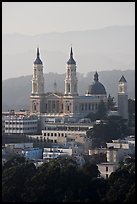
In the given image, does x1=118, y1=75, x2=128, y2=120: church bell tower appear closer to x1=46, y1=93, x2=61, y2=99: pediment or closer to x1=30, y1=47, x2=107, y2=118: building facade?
x1=30, y1=47, x2=107, y2=118: building facade

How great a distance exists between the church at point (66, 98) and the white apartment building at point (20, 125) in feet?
6.64

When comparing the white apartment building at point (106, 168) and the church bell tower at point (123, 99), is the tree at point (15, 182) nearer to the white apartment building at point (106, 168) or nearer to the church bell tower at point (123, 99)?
the white apartment building at point (106, 168)

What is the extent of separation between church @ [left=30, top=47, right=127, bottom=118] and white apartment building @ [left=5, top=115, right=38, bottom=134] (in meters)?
2.03

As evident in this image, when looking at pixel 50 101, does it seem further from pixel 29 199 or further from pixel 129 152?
pixel 29 199

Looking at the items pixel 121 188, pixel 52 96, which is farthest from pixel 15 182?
pixel 52 96

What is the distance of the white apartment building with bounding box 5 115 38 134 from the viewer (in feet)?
70.4

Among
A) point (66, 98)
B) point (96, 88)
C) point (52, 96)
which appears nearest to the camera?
point (66, 98)

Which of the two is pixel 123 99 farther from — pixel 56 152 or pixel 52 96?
pixel 56 152

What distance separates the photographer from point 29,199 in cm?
703

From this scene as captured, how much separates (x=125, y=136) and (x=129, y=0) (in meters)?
17.4

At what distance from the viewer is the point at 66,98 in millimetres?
24062

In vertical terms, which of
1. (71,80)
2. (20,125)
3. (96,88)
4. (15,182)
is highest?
(71,80)

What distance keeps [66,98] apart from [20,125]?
2.93 meters

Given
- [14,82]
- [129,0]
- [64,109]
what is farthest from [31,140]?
[129,0]
